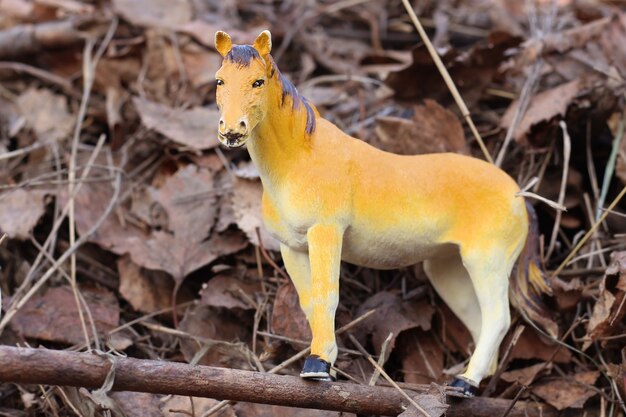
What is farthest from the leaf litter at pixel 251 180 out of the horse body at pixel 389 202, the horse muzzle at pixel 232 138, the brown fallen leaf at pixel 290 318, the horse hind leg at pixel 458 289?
the horse muzzle at pixel 232 138

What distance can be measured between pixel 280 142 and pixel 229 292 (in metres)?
0.76

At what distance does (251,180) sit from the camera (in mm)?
2848

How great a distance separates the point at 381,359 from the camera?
2.17 metres

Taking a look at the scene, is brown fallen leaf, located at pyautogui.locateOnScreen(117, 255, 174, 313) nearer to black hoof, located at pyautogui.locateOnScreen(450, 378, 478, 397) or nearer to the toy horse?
the toy horse

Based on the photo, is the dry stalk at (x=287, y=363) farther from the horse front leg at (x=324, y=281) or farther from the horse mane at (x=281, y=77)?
the horse mane at (x=281, y=77)

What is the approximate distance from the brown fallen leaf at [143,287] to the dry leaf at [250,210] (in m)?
0.35

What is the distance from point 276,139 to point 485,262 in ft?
2.36

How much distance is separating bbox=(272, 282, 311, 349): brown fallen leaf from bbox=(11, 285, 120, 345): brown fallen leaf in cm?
57

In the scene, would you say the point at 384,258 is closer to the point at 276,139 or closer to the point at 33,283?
the point at 276,139

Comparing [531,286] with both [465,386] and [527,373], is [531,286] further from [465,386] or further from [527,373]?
[465,386]

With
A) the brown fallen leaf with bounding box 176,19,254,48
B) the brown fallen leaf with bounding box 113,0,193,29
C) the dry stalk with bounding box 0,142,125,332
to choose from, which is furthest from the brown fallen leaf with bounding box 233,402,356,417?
the brown fallen leaf with bounding box 113,0,193,29

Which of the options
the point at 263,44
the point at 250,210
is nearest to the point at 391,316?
the point at 250,210

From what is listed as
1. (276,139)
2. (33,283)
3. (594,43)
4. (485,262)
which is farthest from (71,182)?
(594,43)

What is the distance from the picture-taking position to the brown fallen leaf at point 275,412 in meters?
2.12
